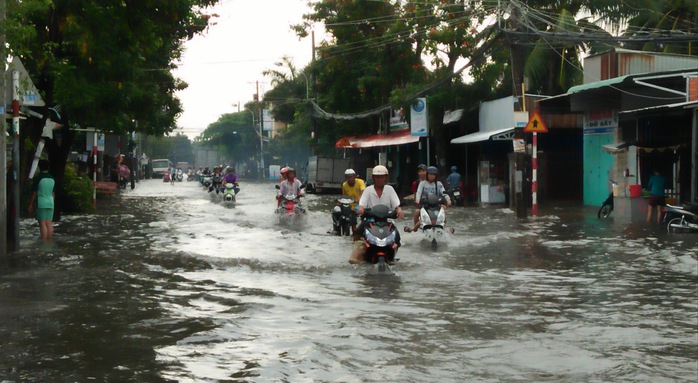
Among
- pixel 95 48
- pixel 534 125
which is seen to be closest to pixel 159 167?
pixel 534 125

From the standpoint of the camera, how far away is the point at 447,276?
41.5 feet

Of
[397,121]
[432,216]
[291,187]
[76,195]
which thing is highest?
[397,121]

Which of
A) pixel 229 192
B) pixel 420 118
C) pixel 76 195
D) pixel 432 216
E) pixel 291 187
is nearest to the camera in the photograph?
pixel 432 216

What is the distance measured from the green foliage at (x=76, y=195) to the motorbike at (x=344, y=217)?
12450 millimetres

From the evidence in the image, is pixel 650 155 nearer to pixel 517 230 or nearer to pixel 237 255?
pixel 517 230

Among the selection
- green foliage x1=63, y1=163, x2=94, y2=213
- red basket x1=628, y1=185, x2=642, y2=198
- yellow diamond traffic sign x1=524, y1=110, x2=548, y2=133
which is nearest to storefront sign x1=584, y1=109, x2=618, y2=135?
yellow diamond traffic sign x1=524, y1=110, x2=548, y2=133

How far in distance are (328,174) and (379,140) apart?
420 cm

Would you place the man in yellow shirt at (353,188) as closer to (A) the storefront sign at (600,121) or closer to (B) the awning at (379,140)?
(A) the storefront sign at (600,121)

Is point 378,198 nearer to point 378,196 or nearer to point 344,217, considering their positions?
point 378,196

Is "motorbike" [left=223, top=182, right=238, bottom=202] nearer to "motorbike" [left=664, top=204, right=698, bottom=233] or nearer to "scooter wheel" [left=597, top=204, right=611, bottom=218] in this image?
"scooter wheel" [left=597, top=204, right=611, bottom=218]

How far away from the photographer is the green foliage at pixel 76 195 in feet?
95.0


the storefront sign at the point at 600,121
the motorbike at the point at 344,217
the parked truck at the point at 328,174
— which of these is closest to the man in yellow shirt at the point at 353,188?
the motorbike at the point at 344,217

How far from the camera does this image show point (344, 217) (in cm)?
1981

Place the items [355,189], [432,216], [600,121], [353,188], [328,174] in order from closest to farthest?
[432,216] < [355,189] < [353,188] < [600,121] < [328,174]
